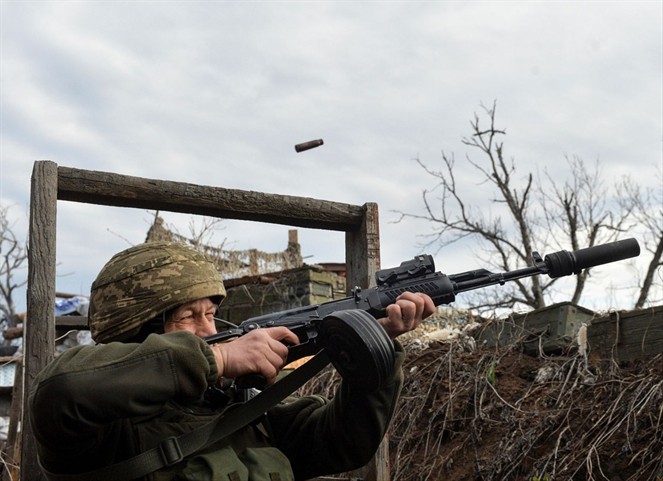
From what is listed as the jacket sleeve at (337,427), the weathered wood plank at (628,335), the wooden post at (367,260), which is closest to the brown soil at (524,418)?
the weathered wood plank at (628,335)

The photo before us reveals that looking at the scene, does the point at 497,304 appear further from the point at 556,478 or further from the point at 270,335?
the point at 270,335

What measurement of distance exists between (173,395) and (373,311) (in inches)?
37.7

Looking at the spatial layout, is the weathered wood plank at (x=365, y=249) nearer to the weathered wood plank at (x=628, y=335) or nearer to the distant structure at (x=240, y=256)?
the weathered wood plank at (x=628, y=335)

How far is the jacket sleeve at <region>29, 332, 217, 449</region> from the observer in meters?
2.11

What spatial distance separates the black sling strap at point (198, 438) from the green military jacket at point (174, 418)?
0.03m

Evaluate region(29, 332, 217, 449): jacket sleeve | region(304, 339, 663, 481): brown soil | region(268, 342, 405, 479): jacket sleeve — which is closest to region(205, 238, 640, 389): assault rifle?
region(268, 342, 405, 479): jacket sleeve

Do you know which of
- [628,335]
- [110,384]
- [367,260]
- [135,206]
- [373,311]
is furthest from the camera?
[628,335]

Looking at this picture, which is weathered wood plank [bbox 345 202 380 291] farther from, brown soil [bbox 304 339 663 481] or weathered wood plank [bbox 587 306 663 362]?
weathered wood plank [bbox 587 306 663 362]

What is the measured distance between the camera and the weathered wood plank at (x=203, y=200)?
343 centimetres

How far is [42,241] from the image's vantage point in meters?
3.25

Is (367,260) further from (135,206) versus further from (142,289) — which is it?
(142,289)

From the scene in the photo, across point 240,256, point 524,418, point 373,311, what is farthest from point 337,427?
point 240,256

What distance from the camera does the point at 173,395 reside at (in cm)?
221

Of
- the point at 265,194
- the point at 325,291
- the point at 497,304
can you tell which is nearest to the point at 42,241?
the point at 265,194
